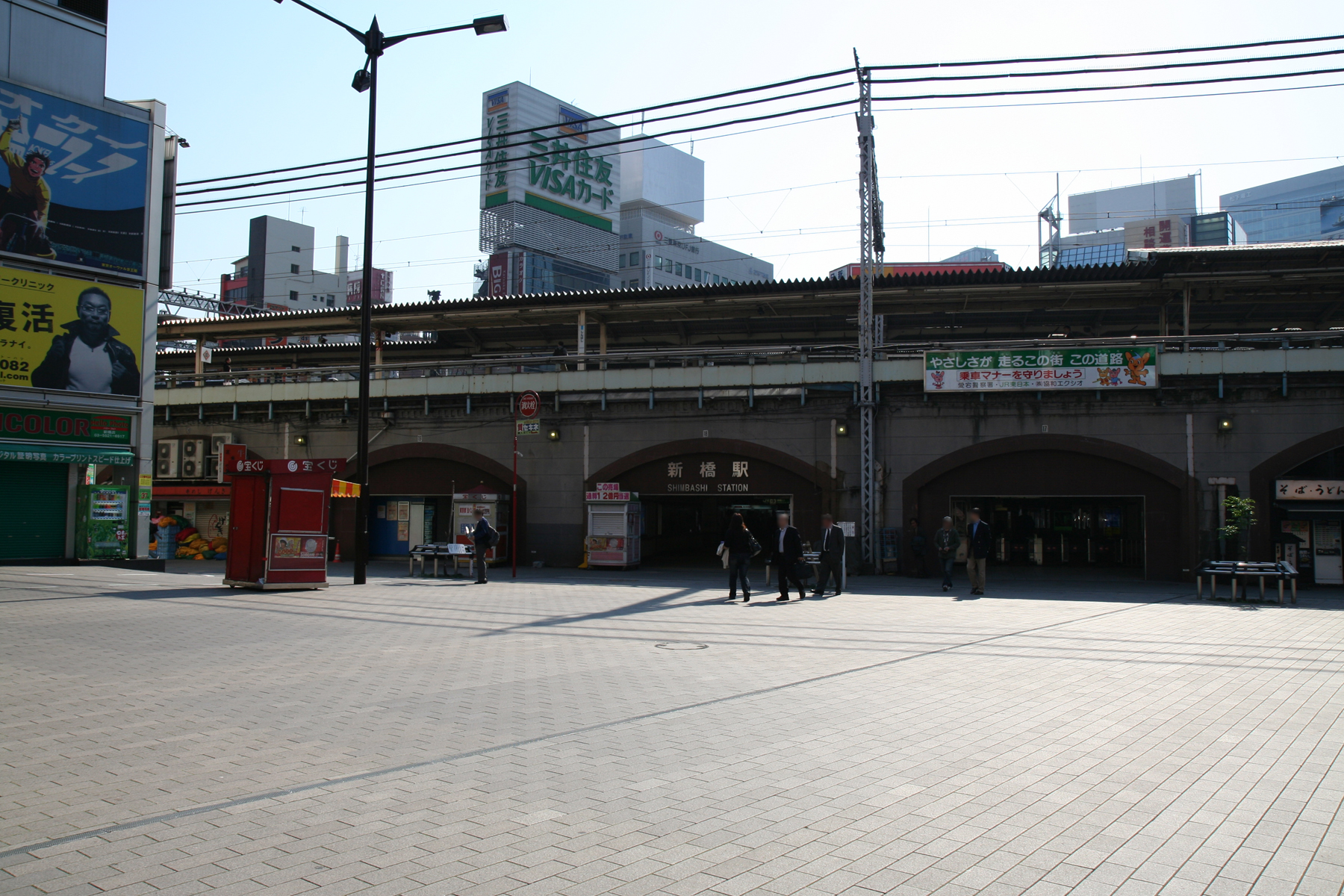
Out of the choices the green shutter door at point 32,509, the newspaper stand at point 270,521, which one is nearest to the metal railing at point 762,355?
the green shutter door at point 32,509

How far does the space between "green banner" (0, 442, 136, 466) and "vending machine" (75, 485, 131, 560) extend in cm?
68

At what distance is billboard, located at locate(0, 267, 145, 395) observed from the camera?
21719mm

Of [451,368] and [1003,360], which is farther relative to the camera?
[451,368]

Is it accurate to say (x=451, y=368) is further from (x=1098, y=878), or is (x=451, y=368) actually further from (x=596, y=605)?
(x=1098, y=878)

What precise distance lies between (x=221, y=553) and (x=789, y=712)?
27180 mm

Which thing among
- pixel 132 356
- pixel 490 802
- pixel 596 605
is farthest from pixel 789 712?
pixel 132 356

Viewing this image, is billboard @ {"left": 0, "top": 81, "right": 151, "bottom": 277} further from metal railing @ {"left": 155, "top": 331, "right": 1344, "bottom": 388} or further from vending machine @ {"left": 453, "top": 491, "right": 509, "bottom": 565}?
vending machine @ {"left": 453, "top": 491, "right": 509, "bottom": 565}

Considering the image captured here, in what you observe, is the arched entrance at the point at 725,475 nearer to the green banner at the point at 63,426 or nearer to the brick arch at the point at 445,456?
the brick arch at the point at 445,456

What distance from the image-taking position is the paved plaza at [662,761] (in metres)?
4.24

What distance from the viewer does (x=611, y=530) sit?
79.4 ft

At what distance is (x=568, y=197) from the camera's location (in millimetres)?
82562

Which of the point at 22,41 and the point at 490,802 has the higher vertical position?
the point at 22,41

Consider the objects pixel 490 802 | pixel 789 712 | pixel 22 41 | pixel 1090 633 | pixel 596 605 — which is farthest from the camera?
pixel 22 41

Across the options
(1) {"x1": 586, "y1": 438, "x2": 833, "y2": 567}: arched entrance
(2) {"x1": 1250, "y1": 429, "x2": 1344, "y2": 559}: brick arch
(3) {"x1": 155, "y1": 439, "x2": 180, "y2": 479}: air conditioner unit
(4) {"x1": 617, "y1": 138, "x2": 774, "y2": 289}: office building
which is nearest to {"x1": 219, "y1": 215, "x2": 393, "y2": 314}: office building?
(4) {"x1": 617, "y1": 138, "x2": 774, "y2": 289}: office building
